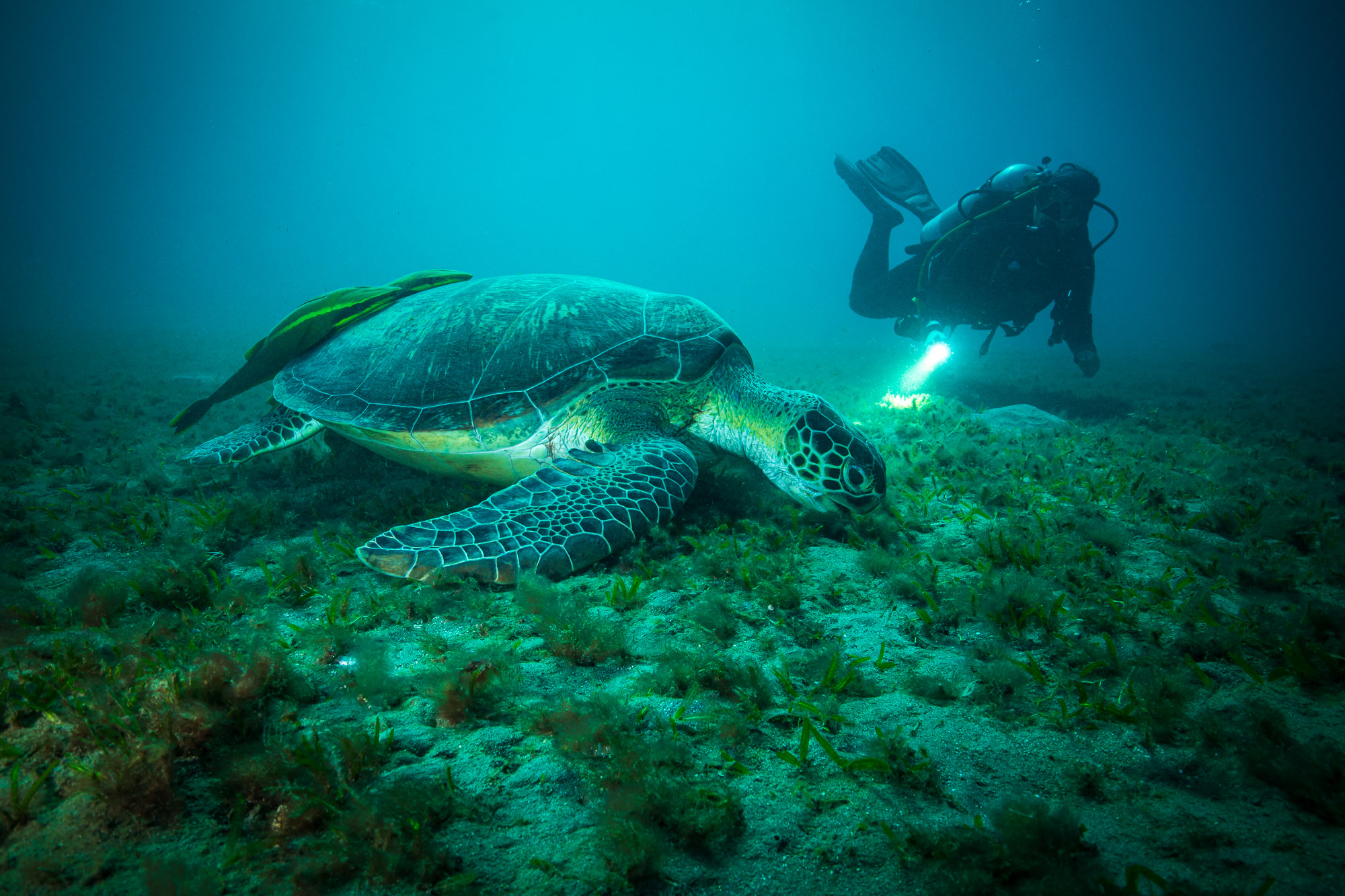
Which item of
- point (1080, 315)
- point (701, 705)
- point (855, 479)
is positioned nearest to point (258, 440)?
point (701, 705)

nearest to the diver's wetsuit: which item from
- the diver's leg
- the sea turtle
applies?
the diver's leg

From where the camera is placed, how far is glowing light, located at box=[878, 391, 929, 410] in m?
6.44

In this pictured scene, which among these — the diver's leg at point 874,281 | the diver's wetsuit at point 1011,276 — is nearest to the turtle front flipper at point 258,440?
the diver's wetsuit at point 1011,276

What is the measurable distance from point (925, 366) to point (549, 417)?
881 centimetres

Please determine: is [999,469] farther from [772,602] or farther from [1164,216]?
[1164,216]

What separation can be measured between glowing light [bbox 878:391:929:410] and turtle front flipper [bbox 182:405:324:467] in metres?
6.55

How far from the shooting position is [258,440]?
→ 12.7 ft

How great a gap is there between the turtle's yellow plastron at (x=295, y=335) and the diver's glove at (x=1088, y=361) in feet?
33.6

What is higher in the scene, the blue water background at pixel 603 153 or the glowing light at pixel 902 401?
the blue water background at pixel 603 153

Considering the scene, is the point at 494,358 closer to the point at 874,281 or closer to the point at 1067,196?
the point at 1067,196

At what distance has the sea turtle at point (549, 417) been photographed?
236cm

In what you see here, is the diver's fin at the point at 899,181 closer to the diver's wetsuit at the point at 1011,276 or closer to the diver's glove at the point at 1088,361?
the diver's wetsuit at the point at 1011,276

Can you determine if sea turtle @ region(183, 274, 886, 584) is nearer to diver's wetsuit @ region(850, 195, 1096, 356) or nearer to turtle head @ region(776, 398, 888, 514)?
turtle head @ region(776, 398, 888, 514)

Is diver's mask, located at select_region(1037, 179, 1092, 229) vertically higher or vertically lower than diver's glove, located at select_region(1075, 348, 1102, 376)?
higher
